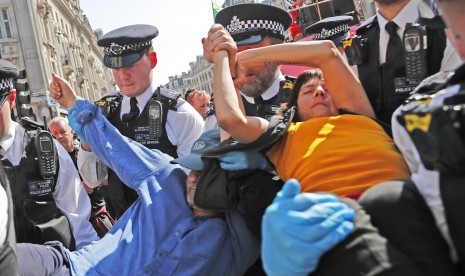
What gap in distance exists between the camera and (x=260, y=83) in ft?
9.91

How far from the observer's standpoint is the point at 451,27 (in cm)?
128

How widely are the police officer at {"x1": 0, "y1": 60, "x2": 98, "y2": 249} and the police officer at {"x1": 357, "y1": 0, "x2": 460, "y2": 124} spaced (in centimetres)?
199

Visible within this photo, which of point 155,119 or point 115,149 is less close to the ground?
point 155,119

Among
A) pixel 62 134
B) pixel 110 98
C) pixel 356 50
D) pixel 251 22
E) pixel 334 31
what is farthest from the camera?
pixel 62 134

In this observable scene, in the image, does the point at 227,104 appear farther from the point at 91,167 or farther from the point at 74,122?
the point at 91,167

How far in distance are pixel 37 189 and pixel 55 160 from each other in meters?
0.21

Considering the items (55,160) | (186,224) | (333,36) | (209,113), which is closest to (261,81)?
(209,113)

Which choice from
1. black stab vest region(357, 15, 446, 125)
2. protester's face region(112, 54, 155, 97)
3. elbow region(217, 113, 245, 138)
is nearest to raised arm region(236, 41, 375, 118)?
black stab vest region(357, 15, 446, 125)

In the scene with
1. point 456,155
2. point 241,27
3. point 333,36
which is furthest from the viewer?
point 333,36

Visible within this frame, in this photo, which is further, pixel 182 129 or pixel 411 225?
pixel 182 129

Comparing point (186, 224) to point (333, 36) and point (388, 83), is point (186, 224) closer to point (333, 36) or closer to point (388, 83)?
point (388, 83)

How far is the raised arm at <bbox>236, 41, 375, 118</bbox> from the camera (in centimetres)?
229

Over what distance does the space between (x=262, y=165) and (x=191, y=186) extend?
48cm

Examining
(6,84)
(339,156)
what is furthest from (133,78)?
(339,156)
